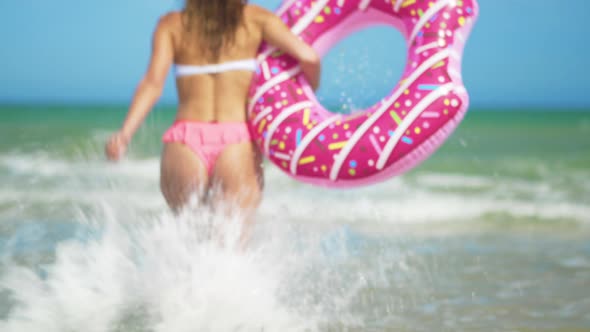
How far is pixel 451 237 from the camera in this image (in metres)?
5.11

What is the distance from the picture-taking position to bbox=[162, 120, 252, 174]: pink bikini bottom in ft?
8.51

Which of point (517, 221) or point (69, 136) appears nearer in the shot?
point (517, 221)

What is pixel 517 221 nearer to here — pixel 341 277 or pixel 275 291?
pixel 341 277

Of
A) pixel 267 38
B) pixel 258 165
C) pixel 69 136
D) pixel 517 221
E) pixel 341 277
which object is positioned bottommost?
pixel 69 136

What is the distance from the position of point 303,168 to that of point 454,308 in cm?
110

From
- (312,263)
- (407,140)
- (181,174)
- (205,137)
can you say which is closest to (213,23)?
(205,137)

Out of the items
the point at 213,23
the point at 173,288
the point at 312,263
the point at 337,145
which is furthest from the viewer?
the point at 312,263

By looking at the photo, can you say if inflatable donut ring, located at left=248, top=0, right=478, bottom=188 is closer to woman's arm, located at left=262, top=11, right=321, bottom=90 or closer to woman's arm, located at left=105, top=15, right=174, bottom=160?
woman's arm, located at left=262, top=11, right=321, bottom=90

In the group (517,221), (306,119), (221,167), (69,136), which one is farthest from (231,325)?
(69,136)

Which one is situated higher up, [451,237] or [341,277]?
[341,277]

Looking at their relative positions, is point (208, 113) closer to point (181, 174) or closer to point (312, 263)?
point (181, 174)

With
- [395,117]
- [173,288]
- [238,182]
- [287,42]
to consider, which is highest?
[287,42]

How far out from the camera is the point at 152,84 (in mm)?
2639

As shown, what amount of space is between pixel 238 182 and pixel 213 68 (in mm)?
435
